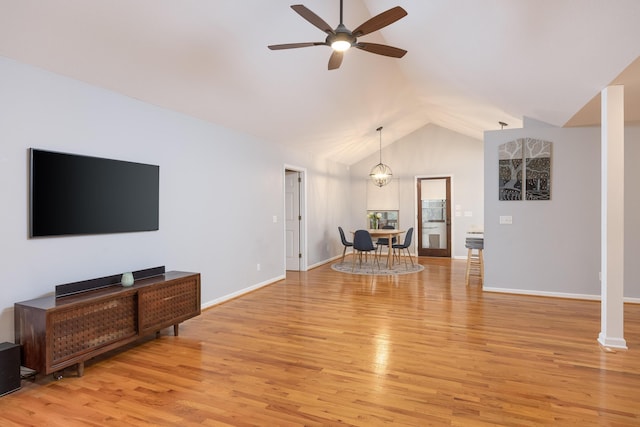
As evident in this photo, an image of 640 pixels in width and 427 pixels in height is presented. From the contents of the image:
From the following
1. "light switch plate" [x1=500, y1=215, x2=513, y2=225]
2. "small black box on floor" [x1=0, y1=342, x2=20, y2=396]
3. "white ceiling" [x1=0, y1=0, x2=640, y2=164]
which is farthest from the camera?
"light switch plate" [x1=500, y1=215, x2=513, y2=225]

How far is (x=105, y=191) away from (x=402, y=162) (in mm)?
7665

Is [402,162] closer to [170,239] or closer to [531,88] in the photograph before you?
[531,88]

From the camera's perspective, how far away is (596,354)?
10.3 ft

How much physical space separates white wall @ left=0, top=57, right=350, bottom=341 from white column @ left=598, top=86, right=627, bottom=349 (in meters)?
4.50

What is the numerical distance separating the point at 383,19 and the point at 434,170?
7.19m

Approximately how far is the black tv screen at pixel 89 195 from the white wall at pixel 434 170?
6.92 m

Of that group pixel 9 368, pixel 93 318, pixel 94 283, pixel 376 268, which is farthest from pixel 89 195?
pixel 376 268

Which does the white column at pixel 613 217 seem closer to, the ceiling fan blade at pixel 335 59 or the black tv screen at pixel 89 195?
the ceiling fan blade at pixel 335 59

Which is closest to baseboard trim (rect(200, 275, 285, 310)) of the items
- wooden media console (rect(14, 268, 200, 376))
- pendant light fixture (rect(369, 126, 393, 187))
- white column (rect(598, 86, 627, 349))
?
wooden media console (rect(14, 268, 200, 376))

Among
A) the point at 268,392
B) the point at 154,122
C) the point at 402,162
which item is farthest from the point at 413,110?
the point at 268,392

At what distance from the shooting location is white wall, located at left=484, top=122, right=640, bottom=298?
4.87 m

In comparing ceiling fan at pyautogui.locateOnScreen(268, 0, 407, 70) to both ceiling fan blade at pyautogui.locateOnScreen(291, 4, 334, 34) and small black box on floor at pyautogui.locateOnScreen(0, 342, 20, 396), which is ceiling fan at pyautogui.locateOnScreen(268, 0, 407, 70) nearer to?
ceiling fan blade at pyautogui.locateOnScreen(291, 4, 334, 34)

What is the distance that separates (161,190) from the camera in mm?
4023

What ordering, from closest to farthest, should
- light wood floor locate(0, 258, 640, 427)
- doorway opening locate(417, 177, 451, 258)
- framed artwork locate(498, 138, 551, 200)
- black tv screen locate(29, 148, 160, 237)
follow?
Answer: light wood floor locate(0, 258, 640, 427), black tv screen locate(29, 148, 160, 237), framed artwork locate(498, 138, 551, 200), doorway opening locate(417, 177, 451, 258)
